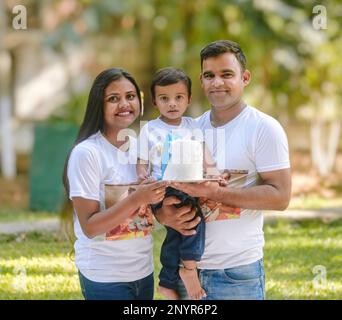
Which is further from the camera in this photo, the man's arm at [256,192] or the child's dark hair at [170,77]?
the child's dark hair at [170,77]

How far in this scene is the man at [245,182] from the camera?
303 cm

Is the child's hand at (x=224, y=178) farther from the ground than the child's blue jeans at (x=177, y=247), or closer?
farther from the ground

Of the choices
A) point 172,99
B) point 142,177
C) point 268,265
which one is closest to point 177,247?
point 142,177

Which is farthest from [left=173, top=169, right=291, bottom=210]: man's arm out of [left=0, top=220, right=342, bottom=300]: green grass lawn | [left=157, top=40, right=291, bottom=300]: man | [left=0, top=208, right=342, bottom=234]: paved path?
[left=0, top=208, right=342, bottom=234]: paved path

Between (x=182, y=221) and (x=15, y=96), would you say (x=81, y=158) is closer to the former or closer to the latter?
(x=182, y=221)

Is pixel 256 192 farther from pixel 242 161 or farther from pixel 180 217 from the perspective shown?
pixel 180 217

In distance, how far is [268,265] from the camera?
5.70m

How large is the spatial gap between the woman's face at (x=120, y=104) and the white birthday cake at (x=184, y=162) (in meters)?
0.29

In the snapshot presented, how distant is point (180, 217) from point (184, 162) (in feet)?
0.75

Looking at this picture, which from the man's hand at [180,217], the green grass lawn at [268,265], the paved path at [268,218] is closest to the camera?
the man's hand at [180,217]

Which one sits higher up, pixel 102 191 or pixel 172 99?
pixel 172 99

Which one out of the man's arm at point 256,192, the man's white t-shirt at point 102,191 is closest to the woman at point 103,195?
the man's white t-shirt at point 102,191

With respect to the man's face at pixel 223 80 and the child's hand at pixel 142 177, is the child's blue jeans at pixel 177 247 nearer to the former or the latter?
the child's hand at pixel 142 177
